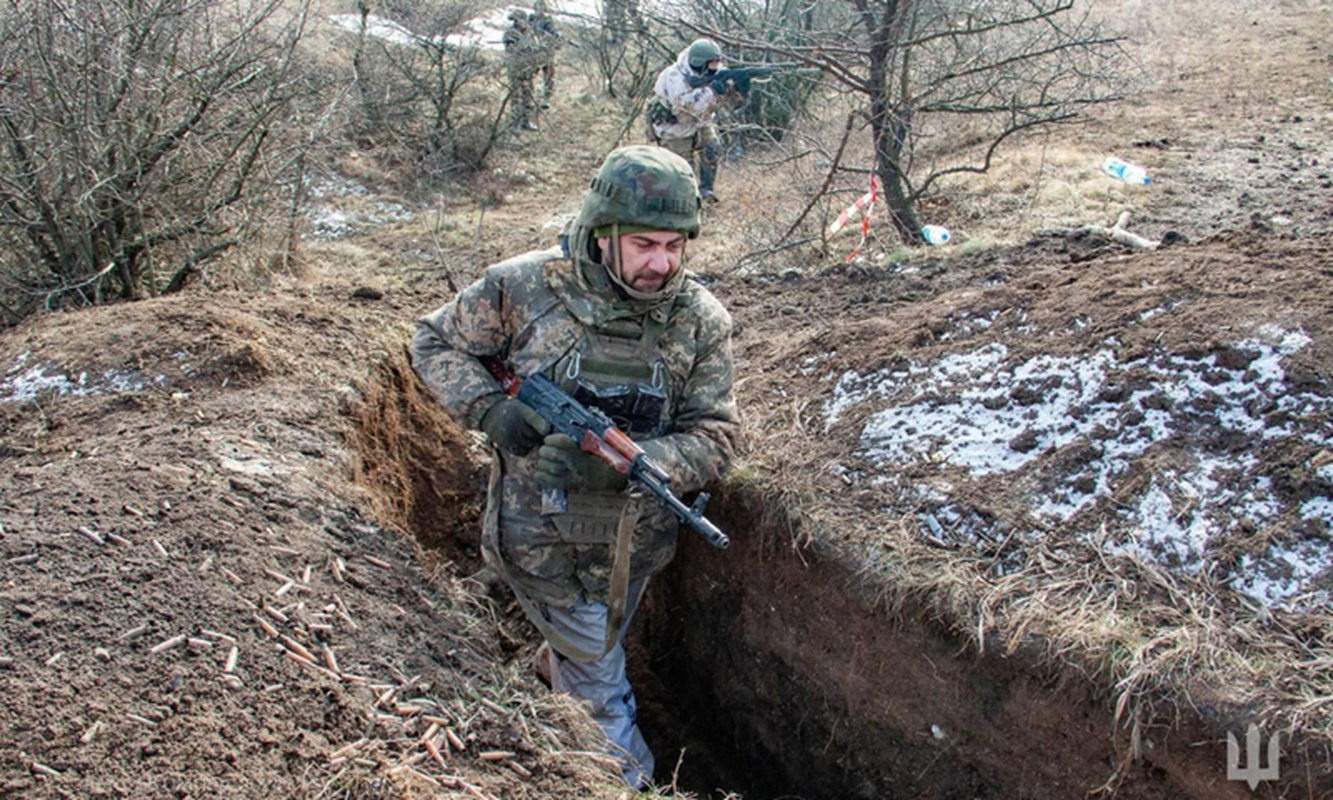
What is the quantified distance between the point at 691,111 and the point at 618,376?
640cm

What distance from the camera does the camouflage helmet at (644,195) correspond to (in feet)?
9.71

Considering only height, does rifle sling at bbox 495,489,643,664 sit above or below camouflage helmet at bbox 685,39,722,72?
below

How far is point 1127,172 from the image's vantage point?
7.47 m

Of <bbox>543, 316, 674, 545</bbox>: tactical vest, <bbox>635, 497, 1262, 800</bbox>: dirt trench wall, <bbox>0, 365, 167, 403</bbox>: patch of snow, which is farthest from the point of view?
<bbox>0, 365, 167, 403</bbox>: patch of snow

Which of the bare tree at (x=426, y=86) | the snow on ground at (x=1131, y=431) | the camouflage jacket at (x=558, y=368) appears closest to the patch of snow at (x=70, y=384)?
the camouflage jacket at (x=558, y=368)

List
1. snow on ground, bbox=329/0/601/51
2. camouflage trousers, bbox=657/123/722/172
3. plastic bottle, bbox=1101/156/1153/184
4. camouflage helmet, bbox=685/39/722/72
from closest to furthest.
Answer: plastic bottle, bbox=1101/156/1153/184 < camouflage helmet, bbox=685/39/722/72 < camouflage trousers, bbox=657/123/722/172 < snow on ground, bbox=329/0/601/51

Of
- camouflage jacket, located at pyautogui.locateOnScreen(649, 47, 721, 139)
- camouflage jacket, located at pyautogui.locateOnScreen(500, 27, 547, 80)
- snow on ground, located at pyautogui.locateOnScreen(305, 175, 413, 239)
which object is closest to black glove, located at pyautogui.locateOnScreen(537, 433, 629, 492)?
camouflage jacket, located at pyautogui.locateOnScreen(649, 47, 721, 139)

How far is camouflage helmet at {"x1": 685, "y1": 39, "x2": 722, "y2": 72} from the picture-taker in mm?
8375

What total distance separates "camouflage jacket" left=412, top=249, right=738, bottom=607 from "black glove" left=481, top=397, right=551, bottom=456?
48 millimetres

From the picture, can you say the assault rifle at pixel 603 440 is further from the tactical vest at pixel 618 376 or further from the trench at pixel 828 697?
the trench at pixel 828 697

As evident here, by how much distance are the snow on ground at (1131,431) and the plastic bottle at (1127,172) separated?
4.36 m

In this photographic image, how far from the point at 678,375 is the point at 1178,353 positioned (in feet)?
6.40

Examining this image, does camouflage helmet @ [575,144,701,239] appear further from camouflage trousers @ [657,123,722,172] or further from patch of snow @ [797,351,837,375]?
camouflage trousers @ [657,123,722,172]

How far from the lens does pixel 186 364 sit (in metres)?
4.03
